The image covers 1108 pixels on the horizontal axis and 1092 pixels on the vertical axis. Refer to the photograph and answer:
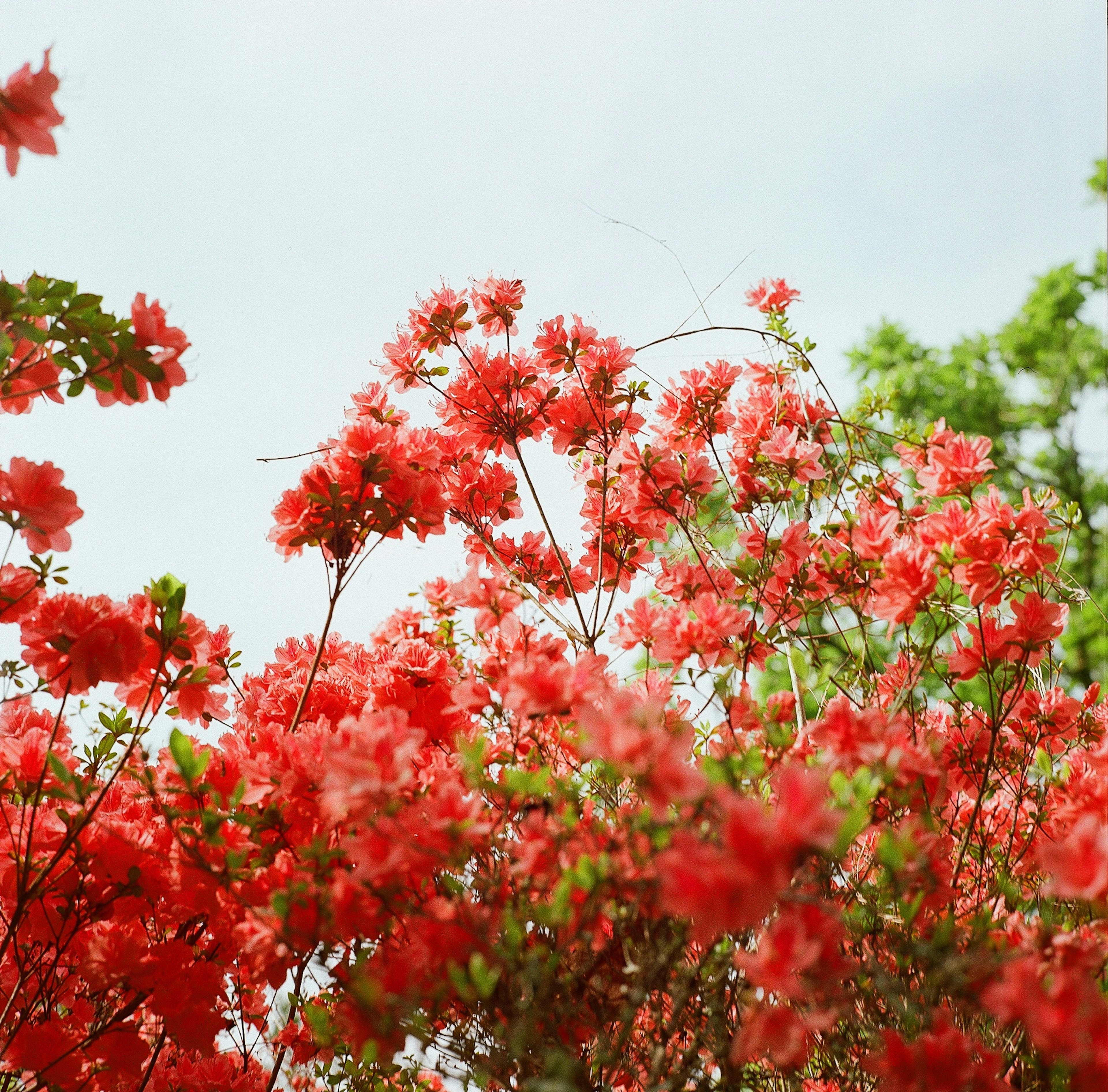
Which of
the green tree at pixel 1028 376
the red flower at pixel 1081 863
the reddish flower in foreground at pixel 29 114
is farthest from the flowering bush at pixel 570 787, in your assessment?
the green tree at pixel 1028 376

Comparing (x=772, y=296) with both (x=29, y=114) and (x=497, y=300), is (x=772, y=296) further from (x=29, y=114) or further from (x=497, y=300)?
(x=29, y=114)

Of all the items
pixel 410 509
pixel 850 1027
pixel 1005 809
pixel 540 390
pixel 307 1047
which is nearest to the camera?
pixel 850 1027

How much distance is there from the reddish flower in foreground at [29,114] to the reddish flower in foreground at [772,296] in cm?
223

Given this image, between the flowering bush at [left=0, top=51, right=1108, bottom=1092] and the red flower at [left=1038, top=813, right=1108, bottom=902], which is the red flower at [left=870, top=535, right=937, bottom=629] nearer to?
the flowering bush at [left=0, top=51, right=1108, bottom=1092]

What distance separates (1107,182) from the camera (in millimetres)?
8391

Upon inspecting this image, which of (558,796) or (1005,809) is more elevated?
(1005,809)

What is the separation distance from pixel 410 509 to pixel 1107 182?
9893 mm

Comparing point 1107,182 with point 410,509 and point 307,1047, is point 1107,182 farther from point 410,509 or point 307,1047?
point 307,1047

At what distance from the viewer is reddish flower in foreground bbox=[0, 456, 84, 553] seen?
146 cm

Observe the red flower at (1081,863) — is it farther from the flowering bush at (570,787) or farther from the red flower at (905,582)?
the red flower at (905,582)

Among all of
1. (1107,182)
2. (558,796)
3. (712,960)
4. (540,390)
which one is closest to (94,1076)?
(558,796)

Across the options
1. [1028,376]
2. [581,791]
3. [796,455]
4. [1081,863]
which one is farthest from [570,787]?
[1028,376]

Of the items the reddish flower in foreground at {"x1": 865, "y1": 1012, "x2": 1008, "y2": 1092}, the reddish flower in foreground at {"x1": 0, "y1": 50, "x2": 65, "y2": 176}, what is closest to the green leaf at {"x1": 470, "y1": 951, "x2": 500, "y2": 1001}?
the reddish flower in foreground at {"x1": 865, "y1": 1012, "x2": 1008, "y2": 1092}

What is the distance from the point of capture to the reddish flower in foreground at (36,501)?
1457mm
